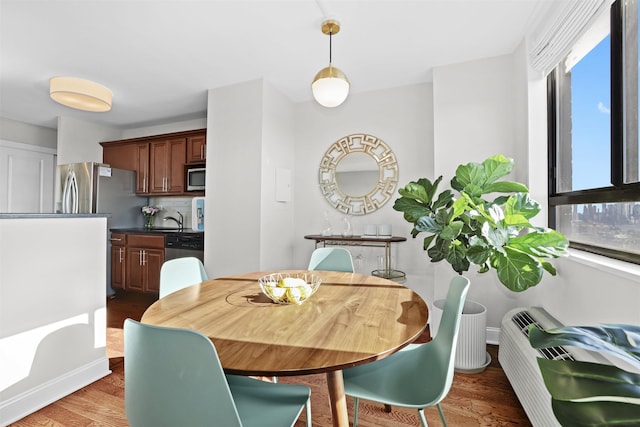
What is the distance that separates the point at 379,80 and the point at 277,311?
2889mm

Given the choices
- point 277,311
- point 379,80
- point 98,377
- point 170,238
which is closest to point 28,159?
point 170,238

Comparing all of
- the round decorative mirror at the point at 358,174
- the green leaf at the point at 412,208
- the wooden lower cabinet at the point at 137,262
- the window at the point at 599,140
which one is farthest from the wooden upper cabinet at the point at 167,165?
the window at the point at 599,140

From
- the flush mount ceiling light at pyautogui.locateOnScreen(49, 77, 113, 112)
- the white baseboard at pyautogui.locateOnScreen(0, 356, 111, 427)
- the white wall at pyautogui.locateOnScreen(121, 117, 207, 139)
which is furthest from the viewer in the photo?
the white wall at pyautogui.locateOnScreen(121, 117, 207, 139)

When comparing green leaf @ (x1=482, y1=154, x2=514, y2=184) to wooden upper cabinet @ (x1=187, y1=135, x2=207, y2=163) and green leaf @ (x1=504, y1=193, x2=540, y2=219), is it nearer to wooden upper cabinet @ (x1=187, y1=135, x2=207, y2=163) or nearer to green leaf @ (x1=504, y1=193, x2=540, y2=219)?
green leaf @ (x1=504, y1=193, x2=540, y2=219)

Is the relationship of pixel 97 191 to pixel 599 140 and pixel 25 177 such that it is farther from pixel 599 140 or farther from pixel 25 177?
pixel 599 140

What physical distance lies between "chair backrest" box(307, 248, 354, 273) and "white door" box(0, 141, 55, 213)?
4.96 meters

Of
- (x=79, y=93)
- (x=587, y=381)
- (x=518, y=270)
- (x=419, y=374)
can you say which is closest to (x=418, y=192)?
(x=518, y=270)

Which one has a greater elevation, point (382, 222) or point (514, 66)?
point (514, 66)

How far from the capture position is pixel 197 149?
4059 millimetres

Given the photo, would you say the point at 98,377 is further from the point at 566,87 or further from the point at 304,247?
the point at 566,87

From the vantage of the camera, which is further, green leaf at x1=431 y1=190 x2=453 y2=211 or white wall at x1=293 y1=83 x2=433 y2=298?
white wall at x1=293 y1=83 x2=433 y2=298

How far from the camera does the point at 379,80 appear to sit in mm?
3299

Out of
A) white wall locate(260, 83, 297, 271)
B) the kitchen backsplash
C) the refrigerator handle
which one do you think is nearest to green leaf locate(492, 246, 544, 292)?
white wall locate(260, 83, 297, 271)

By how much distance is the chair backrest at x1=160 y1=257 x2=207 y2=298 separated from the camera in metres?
1.75
